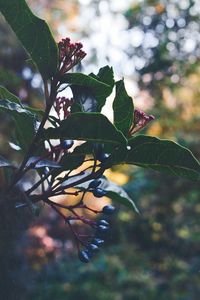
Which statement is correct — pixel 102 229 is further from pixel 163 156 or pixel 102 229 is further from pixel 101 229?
pixel 163 156

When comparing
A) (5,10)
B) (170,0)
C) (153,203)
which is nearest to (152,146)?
(5,10)

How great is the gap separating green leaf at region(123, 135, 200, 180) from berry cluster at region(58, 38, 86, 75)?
176 millimetres

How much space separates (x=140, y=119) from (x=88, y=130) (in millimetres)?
109

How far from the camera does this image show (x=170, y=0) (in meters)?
3.60

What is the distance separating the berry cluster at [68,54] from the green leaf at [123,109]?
0.42ft

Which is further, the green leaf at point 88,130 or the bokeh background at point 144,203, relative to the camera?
the bokeh background at point 144,203

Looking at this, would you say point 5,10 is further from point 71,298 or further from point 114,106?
point 71,298

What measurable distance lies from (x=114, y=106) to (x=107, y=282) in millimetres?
3382

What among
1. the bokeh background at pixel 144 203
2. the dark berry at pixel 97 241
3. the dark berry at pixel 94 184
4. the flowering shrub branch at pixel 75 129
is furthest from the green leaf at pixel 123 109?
the bokeh background at pixel 144 203

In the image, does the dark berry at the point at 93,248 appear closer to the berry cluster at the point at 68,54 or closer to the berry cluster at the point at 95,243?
the berry cluster at the point at 95,243

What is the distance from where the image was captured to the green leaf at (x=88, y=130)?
771 mm

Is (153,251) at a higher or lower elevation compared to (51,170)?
higher

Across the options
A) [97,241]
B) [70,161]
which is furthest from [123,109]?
[97,241]

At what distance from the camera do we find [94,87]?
2.71 feet
